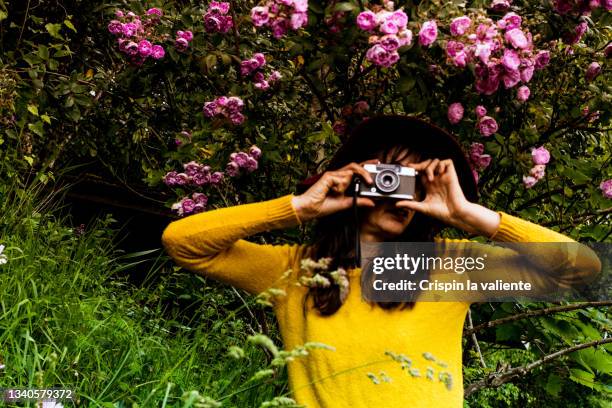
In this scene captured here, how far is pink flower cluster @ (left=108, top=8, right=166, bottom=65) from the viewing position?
2.62 metres

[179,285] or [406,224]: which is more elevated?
[406,224]

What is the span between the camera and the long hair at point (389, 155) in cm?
195

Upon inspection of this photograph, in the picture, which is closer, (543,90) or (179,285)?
(543,90)

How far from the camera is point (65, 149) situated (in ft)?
13.5

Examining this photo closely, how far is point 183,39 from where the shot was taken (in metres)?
2.60

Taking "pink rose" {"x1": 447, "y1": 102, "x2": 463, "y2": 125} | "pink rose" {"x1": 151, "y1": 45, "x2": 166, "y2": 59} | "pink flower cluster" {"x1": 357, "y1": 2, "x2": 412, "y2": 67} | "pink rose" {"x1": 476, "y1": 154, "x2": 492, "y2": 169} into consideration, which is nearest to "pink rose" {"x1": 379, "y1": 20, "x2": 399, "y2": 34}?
"pink flower cluster" {"x1": 357, "y1": 2, "x2": 412, "y2": 67}

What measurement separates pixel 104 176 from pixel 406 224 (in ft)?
10.8

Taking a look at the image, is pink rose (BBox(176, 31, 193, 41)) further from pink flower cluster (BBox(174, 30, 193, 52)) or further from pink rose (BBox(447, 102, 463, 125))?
pink rose (BBox(447, 102, 463, 125))

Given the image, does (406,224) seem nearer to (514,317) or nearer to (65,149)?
(514,317)

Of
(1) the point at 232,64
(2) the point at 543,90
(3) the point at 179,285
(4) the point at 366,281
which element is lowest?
(3) the point at 179,285

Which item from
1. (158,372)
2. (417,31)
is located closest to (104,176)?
(158,372)

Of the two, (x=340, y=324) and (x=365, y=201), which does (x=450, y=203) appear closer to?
(x=365, y=201)

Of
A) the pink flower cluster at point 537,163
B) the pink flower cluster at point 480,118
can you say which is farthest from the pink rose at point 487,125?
the pink flower cluster at point 537,163

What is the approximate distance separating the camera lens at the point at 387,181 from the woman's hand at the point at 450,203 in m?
0.10
